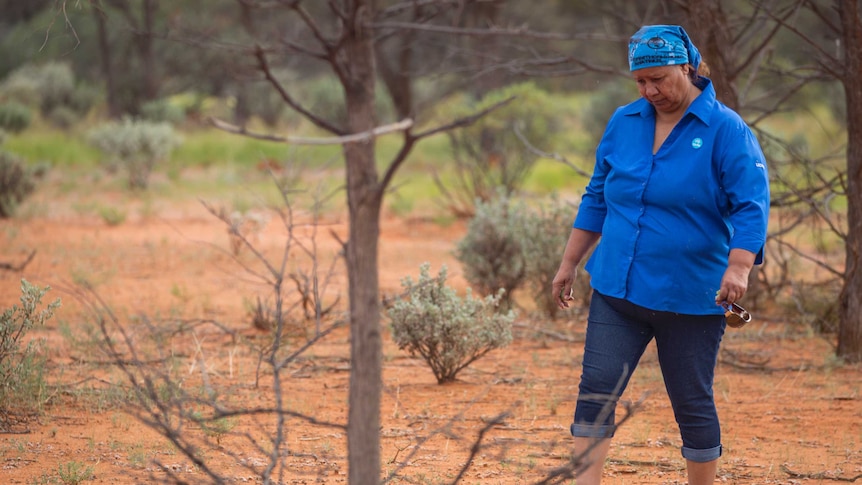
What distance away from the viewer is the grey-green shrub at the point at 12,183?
11539 mm

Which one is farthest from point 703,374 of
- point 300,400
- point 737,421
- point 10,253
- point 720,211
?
point 10,253

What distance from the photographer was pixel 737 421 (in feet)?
15.0

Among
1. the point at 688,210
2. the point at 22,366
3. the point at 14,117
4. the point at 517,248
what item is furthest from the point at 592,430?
the point at 14,117

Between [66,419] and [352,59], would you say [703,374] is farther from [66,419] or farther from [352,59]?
[66,419]

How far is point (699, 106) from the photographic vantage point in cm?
282

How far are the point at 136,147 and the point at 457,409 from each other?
433 inches

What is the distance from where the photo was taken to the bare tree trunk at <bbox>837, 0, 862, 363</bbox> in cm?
518

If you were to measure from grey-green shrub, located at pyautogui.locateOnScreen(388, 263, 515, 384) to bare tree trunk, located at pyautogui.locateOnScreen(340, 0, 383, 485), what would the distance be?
9.12ft

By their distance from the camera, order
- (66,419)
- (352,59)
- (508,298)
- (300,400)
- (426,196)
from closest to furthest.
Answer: (352,59) < (66,419) < (300,400) < (508,298) < (426,196)

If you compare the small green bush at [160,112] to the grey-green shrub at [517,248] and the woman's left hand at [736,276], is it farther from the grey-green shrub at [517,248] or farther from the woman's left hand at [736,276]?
the woman's left hand at [736,276]

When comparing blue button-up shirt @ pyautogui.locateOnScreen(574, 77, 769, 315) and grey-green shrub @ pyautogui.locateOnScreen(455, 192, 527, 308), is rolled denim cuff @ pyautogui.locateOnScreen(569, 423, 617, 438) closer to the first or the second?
blue button-up shirt @ pyautogui.locateOnScreen(574, 77, 769, 315)

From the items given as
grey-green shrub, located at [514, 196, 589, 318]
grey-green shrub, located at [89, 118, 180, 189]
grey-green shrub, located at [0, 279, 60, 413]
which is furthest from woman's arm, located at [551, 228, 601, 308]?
grey-green shrub, located at [89, 118, 180, 189]

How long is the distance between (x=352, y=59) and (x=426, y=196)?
1270 centimetres

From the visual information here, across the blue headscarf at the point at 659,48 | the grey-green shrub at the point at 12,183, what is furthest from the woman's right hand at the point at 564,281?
the grey-green shrub at the point at 12,183
